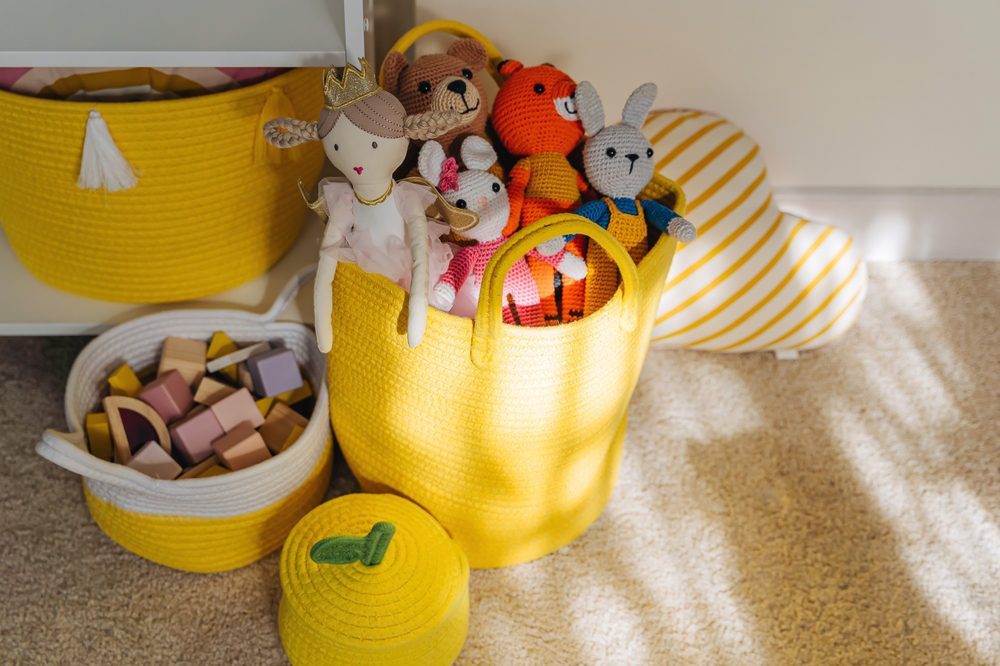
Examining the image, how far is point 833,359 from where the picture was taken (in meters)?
1.43

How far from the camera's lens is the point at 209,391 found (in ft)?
3.79

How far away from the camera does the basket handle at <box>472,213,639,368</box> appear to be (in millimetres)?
865

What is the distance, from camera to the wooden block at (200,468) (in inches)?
42.5

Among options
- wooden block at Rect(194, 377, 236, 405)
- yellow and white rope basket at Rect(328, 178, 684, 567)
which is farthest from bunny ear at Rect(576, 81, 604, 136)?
wooden block at Rect(194, 377, 236, 405)

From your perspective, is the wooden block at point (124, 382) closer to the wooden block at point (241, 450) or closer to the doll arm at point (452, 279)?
the wooden block at point (241, 450)

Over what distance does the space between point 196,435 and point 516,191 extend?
0.48m

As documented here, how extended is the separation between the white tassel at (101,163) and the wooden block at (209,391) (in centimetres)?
25

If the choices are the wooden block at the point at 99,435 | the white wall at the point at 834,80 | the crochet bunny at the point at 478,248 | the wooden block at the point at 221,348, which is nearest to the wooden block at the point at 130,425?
the wooden block at the point at 99,435

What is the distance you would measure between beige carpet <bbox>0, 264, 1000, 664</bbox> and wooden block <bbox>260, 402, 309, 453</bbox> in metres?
0.11

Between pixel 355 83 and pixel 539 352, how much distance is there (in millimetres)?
316

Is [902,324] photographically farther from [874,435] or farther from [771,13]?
[771,13]

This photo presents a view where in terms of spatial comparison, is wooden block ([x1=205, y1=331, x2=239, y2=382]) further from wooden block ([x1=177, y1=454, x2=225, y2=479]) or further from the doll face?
the doll face

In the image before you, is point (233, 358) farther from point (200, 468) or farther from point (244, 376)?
point (200, 468)

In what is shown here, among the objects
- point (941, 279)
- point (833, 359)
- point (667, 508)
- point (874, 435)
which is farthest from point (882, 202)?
point (667, 508)
